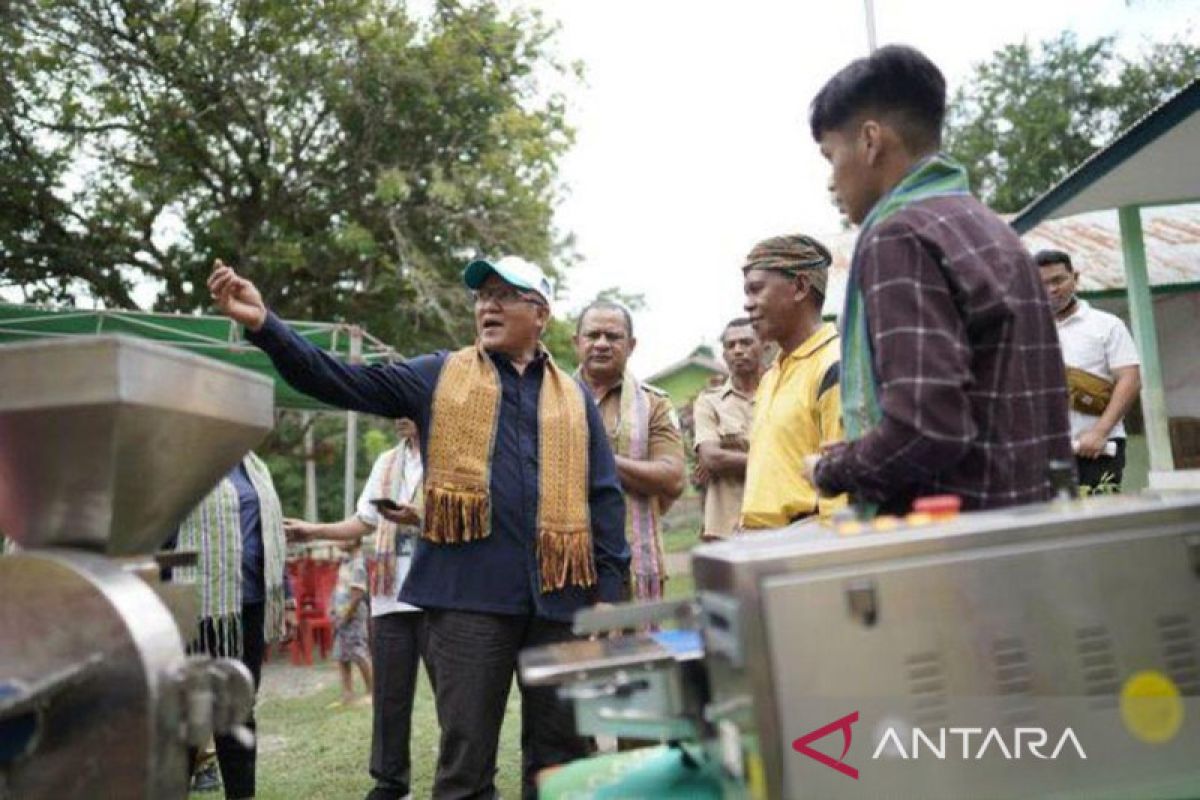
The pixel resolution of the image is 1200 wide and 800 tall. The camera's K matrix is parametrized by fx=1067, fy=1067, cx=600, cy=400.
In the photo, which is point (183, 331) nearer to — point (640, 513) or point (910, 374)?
point (640, 513)

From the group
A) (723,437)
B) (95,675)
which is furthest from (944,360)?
(723,437)

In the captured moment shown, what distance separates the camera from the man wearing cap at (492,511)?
3193mm

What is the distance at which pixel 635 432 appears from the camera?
182 inches

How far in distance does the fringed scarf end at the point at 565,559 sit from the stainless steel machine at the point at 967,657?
166 centimetres

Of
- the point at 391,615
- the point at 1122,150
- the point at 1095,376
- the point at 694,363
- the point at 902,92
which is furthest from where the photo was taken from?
the point at 694,363

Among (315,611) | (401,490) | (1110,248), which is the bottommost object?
(315,611)

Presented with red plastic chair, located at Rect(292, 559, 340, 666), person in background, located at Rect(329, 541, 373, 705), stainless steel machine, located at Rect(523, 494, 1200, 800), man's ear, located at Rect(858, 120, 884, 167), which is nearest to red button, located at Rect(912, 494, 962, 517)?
stainless steel machine, located at Rect(523, 494, 1200, 800)

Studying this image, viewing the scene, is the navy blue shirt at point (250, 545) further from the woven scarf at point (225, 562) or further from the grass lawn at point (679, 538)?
the grass lawn at point (679, 538)

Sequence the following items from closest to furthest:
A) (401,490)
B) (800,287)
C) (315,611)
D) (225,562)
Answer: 1. (800,287)
2. (225,562)
3. (401,490)
4. (315,611)

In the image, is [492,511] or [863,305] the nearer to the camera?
[863,305]

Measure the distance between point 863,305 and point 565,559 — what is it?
1605mm

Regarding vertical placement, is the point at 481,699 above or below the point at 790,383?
below

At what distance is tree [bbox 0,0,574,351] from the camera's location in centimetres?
1463

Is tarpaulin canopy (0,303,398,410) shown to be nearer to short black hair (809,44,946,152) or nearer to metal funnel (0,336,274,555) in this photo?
metal funnel (0,336,274,555)
